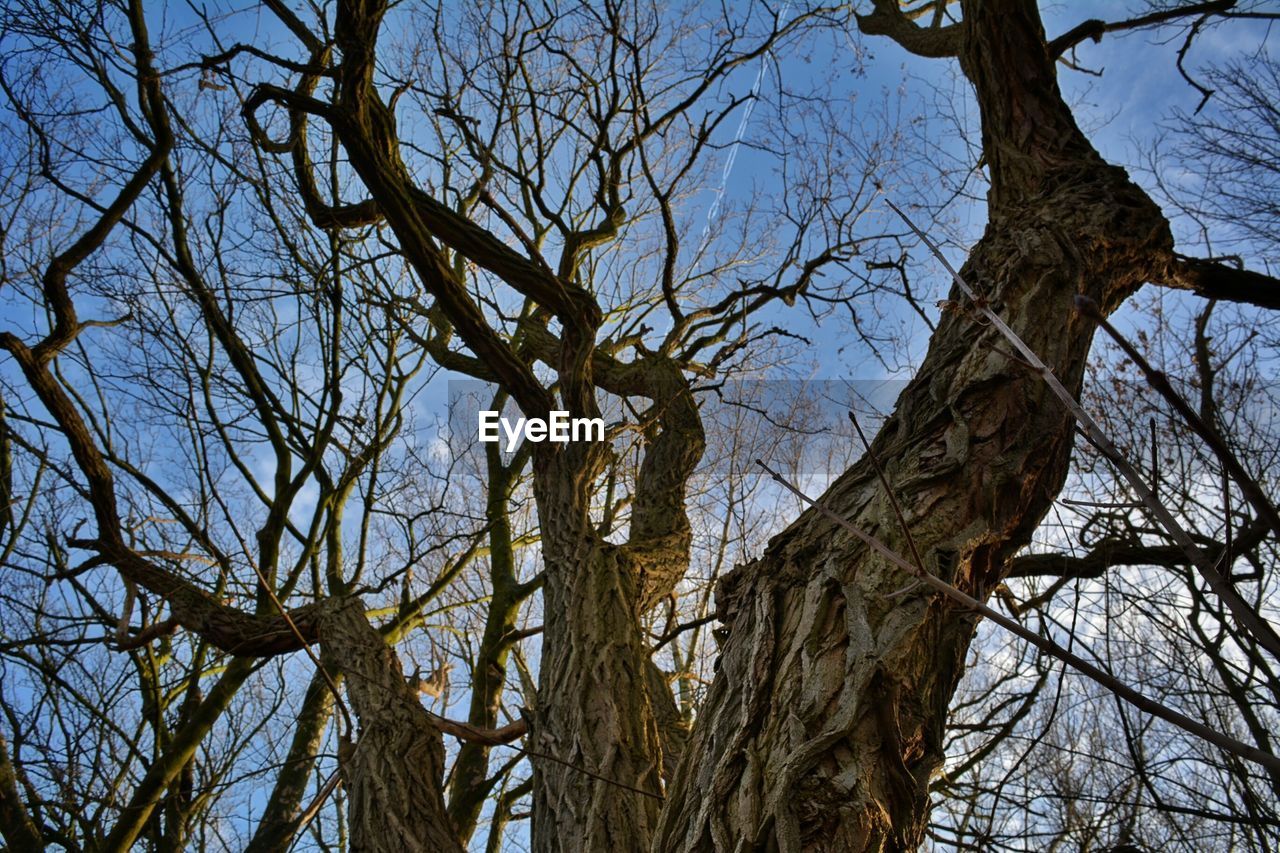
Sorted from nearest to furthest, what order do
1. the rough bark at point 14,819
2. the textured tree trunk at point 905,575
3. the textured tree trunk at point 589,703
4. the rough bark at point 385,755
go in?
the textured tree trunk at point 905,575, the textured tree trunk at point 589,703, the rough bark at point 385,755, the rough bark at point 14,819

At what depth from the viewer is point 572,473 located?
3068 millimetres

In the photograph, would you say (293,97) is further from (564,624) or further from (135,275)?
(135,275)

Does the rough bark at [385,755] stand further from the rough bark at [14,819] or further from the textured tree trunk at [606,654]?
the rough bark at [14,819]

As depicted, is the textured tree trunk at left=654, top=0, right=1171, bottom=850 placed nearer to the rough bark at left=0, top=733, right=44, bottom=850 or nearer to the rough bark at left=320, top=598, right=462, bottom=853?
the rough bark at left=320, top=598, right=462, bottom=853

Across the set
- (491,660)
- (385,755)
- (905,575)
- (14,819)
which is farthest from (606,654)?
(14,819)

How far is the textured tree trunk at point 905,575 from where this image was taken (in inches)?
44.3

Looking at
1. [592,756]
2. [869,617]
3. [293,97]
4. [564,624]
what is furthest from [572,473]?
[869,617]

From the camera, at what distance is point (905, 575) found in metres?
1.34

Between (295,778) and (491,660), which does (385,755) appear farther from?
(295,778)

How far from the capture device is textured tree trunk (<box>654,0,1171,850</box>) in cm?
112

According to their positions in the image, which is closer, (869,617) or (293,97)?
(869,617)

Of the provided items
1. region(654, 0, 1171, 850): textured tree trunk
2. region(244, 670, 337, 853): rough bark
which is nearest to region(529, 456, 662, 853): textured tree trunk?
region(654, 0, 1171, 850): textured tree trunk

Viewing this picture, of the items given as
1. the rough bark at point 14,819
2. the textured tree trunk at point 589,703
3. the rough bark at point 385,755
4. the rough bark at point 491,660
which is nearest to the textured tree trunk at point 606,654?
the textured tree trunk at point 589,703

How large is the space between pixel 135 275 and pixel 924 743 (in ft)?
14.9
